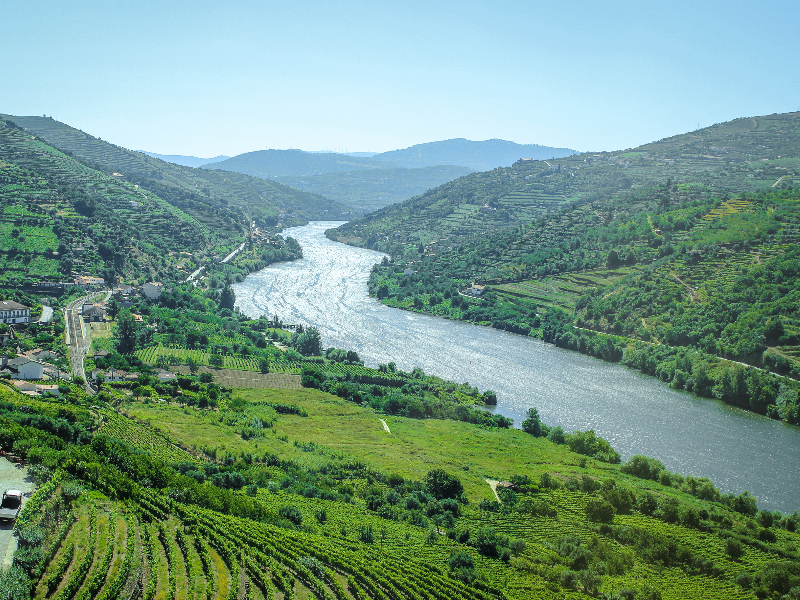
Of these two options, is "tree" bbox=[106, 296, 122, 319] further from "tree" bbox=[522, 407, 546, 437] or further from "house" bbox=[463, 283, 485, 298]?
"house" bbox=[463, 283, 485, 298]

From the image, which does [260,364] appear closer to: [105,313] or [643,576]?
[105,313]

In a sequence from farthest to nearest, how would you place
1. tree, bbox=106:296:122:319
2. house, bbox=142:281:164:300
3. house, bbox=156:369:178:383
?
1. house, bbox=142:281:164:300
2. tree, bbox=106:296:122:319
3. house, bbox=156:369:178:383

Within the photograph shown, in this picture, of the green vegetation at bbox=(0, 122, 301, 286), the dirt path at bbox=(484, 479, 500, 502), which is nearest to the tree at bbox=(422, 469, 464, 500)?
the dirt path at bbox=(484, 479, 500, 502)

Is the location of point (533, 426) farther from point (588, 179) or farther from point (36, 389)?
point (588, 179)

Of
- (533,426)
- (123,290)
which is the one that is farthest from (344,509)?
(123,290)

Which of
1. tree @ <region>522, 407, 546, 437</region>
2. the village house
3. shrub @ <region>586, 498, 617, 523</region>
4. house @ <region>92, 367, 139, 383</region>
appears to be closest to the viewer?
shrub @ <region>586, 498, 617, 523</region>

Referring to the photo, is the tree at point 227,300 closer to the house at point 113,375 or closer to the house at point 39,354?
the house at point 39,354

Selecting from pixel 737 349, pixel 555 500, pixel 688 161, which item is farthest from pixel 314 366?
pixel 688 161
